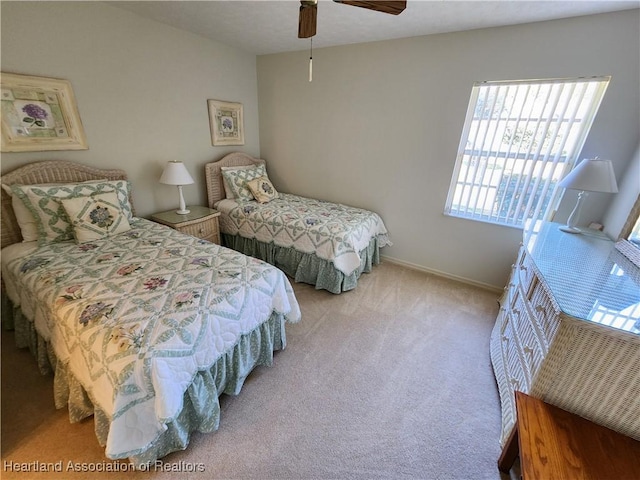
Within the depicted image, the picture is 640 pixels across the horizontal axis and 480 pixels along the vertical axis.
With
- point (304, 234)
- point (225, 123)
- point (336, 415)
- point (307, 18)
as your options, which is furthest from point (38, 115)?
point (336, 415)

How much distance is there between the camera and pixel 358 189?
10.6 feet

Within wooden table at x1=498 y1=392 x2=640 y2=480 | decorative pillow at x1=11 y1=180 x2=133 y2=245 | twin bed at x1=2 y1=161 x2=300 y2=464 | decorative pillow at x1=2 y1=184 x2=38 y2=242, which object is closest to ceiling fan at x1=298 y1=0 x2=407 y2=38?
twin bed at x1=2 y1=161 x2=300 y2=464

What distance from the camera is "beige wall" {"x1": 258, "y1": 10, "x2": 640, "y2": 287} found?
1.93 metres

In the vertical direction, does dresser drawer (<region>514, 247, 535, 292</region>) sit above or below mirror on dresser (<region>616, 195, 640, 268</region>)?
below

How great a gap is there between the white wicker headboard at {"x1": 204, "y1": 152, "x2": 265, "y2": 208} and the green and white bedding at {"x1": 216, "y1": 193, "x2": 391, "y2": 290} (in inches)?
5.9

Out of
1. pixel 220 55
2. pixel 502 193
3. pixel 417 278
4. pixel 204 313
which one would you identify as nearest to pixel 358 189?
pixel 417 278

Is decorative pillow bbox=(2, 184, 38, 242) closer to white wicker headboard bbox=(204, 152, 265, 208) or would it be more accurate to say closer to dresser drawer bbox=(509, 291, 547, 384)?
white wicker headboard bbox=(204, 152, 265, 208)

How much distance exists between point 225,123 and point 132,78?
3.32ft

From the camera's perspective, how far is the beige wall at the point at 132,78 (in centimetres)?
187

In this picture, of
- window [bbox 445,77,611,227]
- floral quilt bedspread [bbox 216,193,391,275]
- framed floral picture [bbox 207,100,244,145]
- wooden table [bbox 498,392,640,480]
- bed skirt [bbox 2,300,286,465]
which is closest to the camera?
wooden table [bbox 498,392,640,480]

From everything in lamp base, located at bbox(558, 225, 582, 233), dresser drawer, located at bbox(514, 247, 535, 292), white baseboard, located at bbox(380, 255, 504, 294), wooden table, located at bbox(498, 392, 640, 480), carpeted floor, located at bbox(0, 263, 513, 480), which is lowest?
carpeted floor, located at bbox(0, 263, 513, 480)

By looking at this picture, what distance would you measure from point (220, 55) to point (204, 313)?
9.77ft

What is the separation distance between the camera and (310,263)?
8.64 ft

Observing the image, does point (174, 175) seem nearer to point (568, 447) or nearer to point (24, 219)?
point (24, 219)
